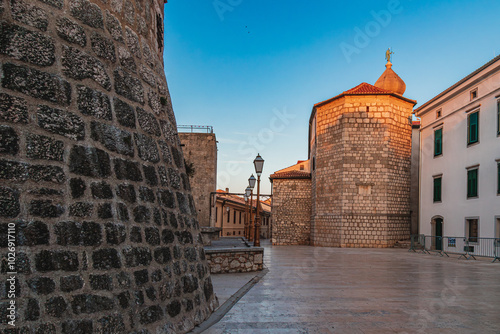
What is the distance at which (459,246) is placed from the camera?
1795 cm

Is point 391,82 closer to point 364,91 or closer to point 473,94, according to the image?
point 364,91

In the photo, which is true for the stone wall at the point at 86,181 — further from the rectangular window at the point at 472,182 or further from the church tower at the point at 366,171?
the church tower at the point at 366,171

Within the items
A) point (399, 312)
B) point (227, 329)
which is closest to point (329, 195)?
point (399, 312)

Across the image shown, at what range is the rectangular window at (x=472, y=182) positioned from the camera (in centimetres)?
1704

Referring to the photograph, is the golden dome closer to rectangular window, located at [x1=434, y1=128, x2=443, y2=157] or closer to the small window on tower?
rectangular window, located at [x1=434, y1=128, x2=443, y2=157]

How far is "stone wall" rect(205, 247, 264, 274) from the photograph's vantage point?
9453 millimetres

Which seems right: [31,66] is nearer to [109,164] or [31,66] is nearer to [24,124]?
[24,124]

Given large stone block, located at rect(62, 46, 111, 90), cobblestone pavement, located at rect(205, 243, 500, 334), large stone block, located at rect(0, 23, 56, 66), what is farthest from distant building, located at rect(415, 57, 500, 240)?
large stone block, located at rect(0, 23, 56, 66)

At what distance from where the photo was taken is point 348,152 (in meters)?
22.6

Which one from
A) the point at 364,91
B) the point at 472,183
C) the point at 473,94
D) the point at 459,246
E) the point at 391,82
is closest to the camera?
the point at 472,183

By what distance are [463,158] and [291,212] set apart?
11798mm

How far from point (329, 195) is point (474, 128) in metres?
8.94

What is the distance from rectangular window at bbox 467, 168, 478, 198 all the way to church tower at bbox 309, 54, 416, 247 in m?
5.19

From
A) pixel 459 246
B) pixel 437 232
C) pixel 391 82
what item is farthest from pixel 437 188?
pixel 391 82
